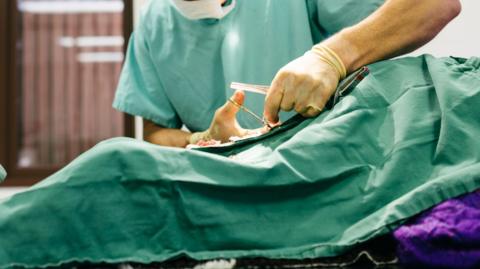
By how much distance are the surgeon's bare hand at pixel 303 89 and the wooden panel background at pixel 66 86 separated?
85.0 inches

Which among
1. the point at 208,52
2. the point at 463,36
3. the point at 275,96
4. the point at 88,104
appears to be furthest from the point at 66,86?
the point at 275,96

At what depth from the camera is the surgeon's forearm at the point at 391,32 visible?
0.99 metres

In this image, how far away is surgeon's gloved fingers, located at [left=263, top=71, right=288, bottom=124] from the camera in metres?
0.93

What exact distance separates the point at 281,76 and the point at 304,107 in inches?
2.8

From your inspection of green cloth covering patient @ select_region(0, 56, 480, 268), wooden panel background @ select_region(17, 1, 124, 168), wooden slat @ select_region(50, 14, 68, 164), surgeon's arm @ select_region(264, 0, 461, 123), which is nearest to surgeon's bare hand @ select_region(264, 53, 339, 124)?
surgeon's arm @ select_region(264, 0, 461, 123)

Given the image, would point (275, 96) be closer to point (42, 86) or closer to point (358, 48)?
point (358, 48)

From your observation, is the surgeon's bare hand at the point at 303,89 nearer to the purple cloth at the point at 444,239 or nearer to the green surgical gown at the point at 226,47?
the purple cloth at the point at 444,239

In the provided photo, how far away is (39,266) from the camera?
0.61 m

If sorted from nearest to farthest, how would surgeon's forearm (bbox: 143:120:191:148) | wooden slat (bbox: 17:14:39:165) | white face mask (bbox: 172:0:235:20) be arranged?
white face mask (bbox: 172:0:235:20) < surgeon's forearm (bbox: 143:120:191:148) < wooden slat (bbox: 17:14:39:165)

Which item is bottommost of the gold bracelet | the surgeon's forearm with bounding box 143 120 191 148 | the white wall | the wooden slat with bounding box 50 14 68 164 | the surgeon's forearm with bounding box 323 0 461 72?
the wooden slat with bounding box 50 14 68 164

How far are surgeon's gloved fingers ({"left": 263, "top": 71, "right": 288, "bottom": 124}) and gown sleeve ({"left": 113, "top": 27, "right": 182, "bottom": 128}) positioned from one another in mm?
684

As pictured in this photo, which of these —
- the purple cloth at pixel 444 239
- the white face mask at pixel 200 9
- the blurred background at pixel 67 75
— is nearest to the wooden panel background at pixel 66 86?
the blurred background at pixel 67 75

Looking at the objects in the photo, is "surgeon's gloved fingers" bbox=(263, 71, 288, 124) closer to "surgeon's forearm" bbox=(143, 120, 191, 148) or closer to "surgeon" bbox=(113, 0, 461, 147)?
"surgeon" bbox=(113, 0, 461, 147)

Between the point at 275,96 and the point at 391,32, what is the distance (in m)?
0.26
